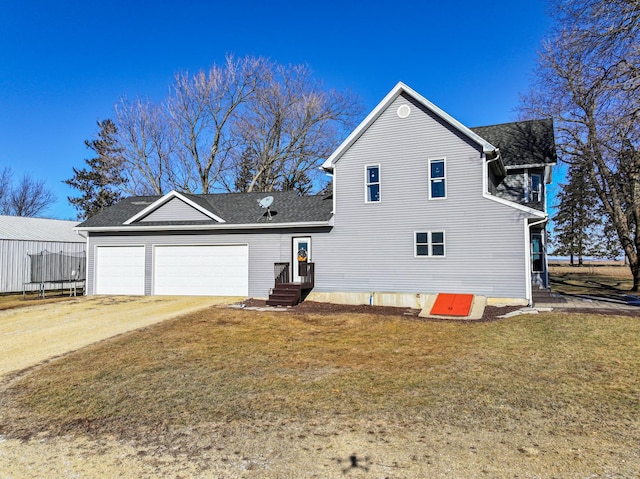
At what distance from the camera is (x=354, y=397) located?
5.27m

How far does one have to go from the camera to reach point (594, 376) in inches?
238

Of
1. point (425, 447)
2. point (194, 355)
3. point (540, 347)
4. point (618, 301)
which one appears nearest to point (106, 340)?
point (194, 355)

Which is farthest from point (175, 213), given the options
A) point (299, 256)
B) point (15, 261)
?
point (15, 261)

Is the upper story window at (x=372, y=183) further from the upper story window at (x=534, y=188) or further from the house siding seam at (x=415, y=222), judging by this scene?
the upper story window at (x=534, y=188)

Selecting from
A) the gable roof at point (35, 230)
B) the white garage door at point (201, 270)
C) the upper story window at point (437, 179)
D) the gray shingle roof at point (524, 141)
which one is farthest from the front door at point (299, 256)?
the gable roof at point (35, 230)

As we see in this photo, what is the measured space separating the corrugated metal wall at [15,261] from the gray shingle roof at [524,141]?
77.8 feet

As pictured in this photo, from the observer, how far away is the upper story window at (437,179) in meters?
14.1

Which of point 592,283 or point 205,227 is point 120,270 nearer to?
point 205,227

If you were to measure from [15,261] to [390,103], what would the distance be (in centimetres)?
2038

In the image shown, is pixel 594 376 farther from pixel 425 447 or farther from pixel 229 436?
pixel 229 436

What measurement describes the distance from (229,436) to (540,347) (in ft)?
20.9

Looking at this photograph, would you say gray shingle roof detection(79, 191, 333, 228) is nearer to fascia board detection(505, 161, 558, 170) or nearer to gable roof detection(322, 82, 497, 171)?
gable roof detection(322, 82, 497, 171)

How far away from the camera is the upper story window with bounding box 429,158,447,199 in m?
14.1

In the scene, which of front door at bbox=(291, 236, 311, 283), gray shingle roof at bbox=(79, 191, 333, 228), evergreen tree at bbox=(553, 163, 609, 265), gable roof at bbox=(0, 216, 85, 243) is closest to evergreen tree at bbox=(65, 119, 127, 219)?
gable roof at bbox=(0, 216, 85, 243)
